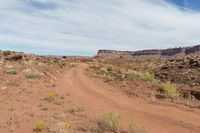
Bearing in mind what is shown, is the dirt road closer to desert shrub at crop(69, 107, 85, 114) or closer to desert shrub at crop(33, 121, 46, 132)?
desert shrub at crop(69, 107, 85, 114)

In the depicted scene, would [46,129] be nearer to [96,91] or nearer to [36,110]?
[36,110]

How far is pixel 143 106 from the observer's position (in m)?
19.8

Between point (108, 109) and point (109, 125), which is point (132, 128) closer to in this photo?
point (109, 125)

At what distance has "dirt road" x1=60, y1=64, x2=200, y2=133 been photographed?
1521cm

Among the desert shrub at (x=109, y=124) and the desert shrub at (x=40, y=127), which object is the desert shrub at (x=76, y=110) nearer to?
the desert shrub at (x=109, y=124)

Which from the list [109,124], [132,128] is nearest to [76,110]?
[109,124]

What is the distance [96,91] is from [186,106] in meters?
7.44

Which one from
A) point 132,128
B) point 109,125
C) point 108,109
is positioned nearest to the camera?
point 132,128

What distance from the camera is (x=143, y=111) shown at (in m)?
18.3

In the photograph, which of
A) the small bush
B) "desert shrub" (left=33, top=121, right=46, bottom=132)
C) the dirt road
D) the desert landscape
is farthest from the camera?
the dirt road

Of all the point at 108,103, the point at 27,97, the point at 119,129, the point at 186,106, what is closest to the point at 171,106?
the point at 186,106

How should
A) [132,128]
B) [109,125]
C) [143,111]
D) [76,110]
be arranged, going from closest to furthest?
[132,128] < [109,125] < [76,110] < [143,111]

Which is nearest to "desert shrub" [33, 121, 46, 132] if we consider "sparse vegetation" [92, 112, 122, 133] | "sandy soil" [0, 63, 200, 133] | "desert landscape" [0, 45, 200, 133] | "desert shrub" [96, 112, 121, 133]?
"desert landscape" [0, 45, 200, 133]

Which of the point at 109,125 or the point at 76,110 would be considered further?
the point at 76,110
